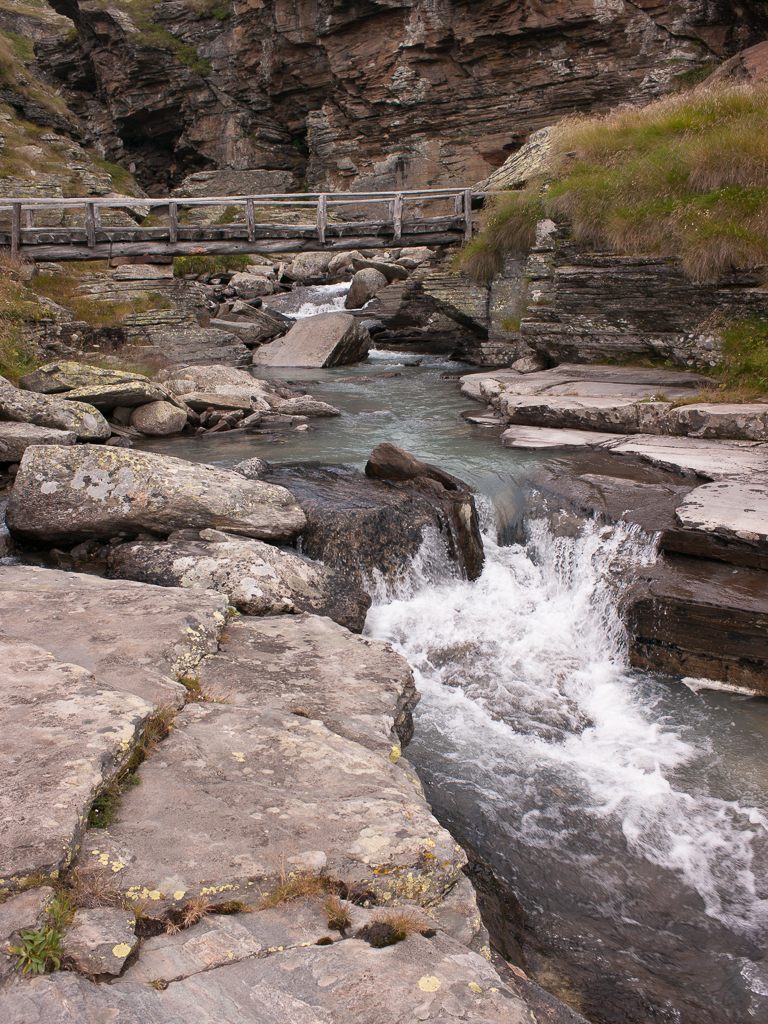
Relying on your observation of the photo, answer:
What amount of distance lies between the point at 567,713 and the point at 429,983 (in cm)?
341

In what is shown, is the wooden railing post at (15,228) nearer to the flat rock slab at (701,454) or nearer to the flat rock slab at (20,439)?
the flat rock slab at (20,439)

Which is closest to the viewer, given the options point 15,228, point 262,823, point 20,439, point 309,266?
point 262,823

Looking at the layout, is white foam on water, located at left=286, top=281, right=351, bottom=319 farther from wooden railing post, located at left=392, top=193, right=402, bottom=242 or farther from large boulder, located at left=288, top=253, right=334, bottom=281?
wooden railing post, located at left=392, top=193, right=402, bottom=242

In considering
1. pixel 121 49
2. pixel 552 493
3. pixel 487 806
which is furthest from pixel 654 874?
pixel 121 49

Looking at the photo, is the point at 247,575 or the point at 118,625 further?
the point at 247,575

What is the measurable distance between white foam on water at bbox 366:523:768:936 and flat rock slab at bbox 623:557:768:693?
242mm

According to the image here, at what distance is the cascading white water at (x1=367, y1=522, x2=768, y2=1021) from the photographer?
11.7 ft

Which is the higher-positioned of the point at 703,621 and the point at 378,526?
the point at 378,526

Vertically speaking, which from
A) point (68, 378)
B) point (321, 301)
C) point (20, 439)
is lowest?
point (20, 439)

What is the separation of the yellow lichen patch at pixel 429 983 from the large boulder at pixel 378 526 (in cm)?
445

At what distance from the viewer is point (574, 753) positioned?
4.70 meters

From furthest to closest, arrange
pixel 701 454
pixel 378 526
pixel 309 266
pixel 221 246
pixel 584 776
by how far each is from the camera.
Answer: pixel 309 266 < pixel 221 246 < pixel 701 454 < pixel 378 526 < pixel 584 776

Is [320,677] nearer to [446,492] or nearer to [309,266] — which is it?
[446,492]

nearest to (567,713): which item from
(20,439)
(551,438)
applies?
(551,438)
